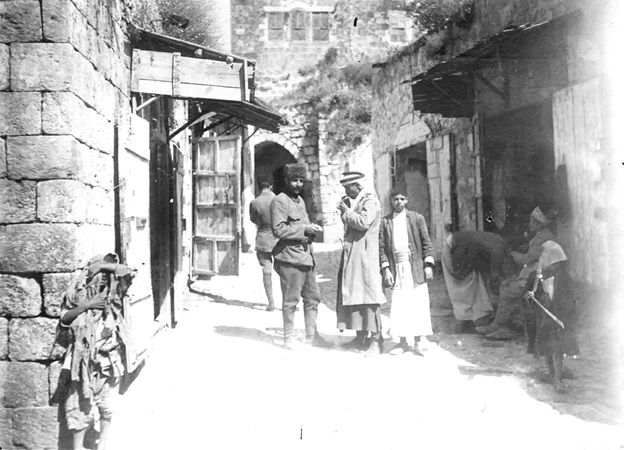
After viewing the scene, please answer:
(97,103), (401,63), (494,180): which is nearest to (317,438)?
(97,103)

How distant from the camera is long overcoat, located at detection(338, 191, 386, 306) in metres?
5.77

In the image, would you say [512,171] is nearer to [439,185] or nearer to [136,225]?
[439,185]

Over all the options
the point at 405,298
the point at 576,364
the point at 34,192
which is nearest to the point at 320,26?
the point at 405,298

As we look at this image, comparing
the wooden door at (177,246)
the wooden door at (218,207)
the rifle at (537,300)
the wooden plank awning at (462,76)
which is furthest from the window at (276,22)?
the rifle at (537,300)

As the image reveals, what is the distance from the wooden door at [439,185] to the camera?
29.9 feet

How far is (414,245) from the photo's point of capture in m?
5.86

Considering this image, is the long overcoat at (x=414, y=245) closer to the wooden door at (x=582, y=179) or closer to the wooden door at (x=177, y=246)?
the wooden door at (x=582, y=179)

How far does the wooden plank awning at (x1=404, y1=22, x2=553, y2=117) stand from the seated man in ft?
6.77

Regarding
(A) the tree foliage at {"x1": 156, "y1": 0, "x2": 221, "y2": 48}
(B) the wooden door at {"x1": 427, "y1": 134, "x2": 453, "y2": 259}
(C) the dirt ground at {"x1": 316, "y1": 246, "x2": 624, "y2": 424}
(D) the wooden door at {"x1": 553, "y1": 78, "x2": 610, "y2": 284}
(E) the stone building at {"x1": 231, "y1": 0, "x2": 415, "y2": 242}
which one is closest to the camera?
(C) the dirt ground at {"x1": 316, "y1": 246, "x2": 624, "y2": 424}

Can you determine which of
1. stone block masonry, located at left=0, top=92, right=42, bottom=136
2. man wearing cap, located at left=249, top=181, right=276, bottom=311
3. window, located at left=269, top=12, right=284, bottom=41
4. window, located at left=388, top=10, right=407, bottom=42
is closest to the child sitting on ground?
stone block masonry, located at left=0, top=92, right=42, bottom=136

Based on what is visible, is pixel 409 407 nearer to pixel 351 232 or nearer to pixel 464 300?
pixel 351 232

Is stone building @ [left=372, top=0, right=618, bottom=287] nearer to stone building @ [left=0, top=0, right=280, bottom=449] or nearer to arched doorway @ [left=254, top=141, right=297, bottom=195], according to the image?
stone building @ [left=0, top=0, right=280, bottom=449]

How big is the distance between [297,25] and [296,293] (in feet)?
61.0

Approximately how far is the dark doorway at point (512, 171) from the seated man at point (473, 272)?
58.3 inches
